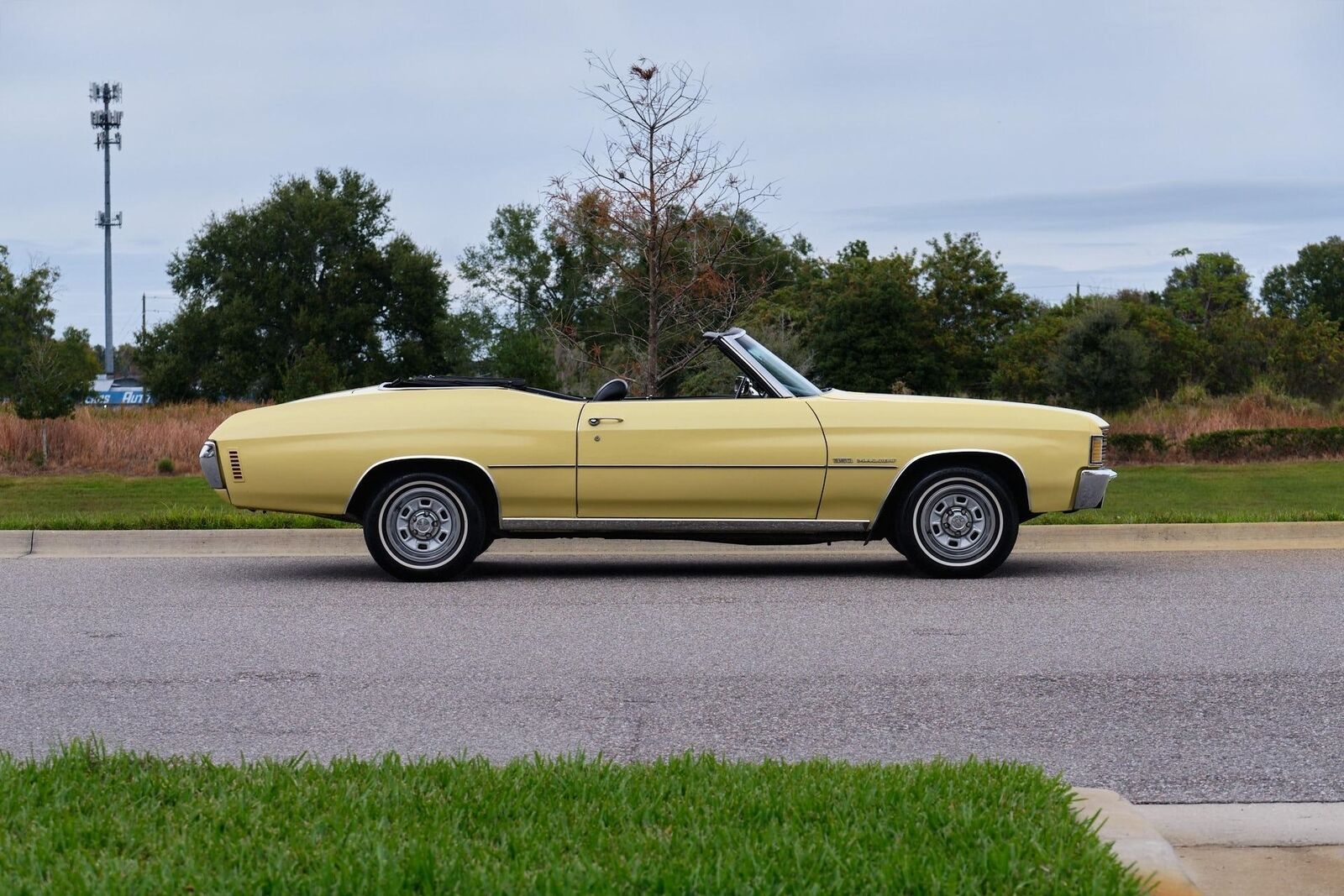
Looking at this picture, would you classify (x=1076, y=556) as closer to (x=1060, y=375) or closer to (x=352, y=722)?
(x=352, y=722)

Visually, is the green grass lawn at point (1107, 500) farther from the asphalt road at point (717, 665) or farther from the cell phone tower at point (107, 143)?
the cell phone tower at point (107, 143)

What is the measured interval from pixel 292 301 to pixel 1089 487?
5255 centimetres

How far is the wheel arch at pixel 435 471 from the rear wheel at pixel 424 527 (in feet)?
0.19

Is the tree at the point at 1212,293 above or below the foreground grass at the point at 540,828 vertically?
above

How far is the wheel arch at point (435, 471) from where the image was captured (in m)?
9.71

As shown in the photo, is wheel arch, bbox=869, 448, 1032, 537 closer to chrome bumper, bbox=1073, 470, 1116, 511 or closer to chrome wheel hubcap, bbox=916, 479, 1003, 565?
chrome wheel hubcap, bbox=916, 479, 1003, 565

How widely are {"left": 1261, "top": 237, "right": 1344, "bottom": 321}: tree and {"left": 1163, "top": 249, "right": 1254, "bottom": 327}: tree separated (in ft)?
53.9

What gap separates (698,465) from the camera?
9.68 metres

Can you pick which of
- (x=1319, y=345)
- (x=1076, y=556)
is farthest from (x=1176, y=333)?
(x=1076, y=556)

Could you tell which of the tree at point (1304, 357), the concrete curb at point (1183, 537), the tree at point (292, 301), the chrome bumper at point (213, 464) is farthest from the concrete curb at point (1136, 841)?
the tree at point (292, 301)

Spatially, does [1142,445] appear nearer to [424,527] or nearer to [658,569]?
[658,569]

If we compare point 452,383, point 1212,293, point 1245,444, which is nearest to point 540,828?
point 452,383

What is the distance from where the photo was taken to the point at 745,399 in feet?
32.4

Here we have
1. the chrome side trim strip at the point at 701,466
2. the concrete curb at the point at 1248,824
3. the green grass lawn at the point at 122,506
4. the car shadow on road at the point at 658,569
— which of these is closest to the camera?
the concrete curb at the point at 1248,824
